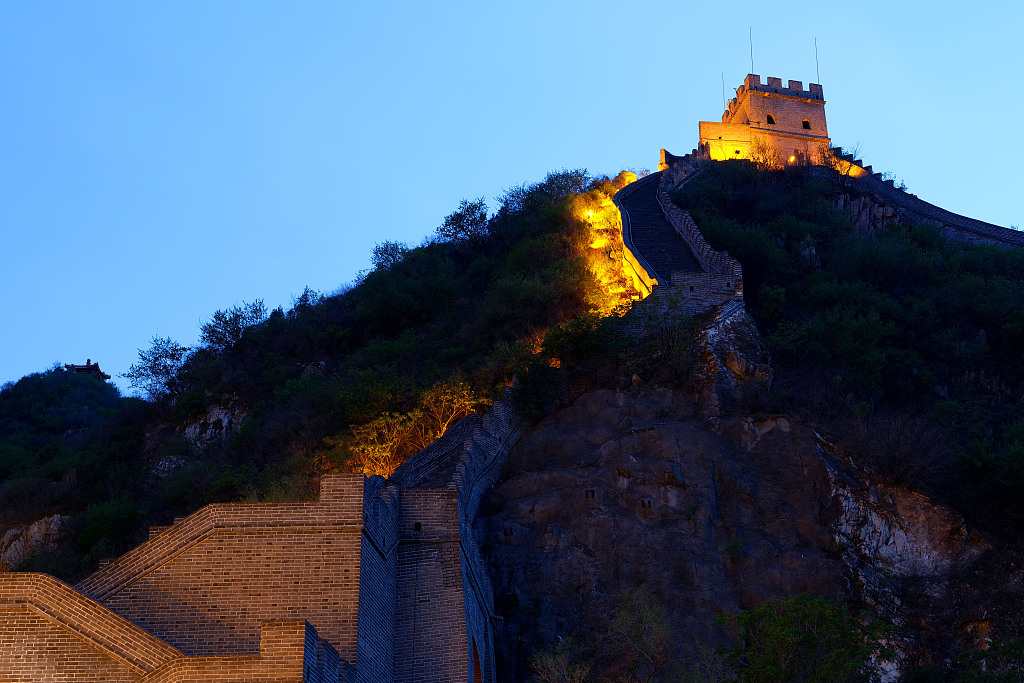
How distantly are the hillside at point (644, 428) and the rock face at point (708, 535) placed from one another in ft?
0.18

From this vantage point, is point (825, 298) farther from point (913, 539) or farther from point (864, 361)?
point (913, 539)

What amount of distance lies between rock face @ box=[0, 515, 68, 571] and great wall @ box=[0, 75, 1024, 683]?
445 inches

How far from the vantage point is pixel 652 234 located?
40250mm

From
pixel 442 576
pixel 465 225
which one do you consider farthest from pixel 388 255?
pixel 442 576

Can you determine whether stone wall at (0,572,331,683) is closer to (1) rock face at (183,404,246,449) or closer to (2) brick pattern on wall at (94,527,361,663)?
(2) brick pattern on wall at (94,527,361,663)

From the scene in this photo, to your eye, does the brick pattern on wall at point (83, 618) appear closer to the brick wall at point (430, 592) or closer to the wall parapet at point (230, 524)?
the wall parapet at point (230, 524)

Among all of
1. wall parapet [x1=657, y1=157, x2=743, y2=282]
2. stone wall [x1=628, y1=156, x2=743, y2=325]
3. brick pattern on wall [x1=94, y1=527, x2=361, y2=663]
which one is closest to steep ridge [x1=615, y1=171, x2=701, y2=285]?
wall parapet [x1=657, y1=157, x2=743, y2=282]

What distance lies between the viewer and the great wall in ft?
53.9

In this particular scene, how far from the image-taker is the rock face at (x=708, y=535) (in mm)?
22438

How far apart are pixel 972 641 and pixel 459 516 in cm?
993

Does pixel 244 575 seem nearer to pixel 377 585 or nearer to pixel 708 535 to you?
pixel 377 585

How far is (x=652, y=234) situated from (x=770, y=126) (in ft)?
71.7

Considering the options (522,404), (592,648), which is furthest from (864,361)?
(592,648)

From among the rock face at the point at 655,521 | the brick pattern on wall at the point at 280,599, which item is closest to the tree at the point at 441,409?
the rock face at the point at 655,521
